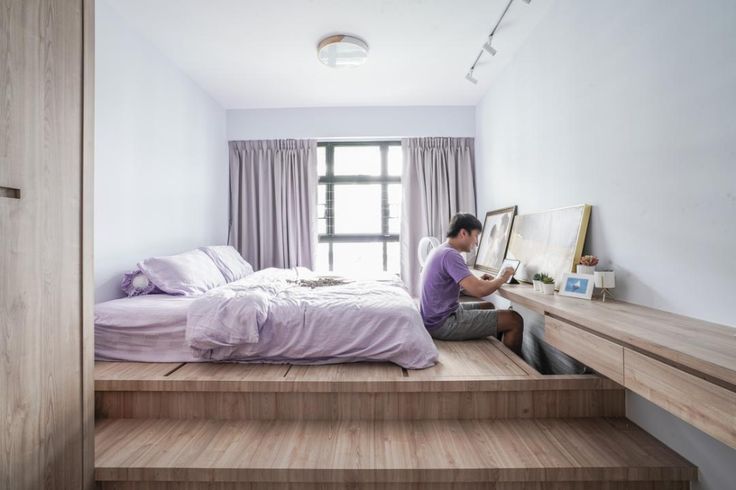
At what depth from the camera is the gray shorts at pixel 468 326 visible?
230 centimetres

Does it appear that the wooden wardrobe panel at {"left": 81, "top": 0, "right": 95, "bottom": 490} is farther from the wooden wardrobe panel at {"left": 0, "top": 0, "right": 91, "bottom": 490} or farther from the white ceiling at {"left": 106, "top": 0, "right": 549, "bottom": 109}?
the white ceiling at {"left": 106, "top": 0, "right": 549, "bottom": 109}

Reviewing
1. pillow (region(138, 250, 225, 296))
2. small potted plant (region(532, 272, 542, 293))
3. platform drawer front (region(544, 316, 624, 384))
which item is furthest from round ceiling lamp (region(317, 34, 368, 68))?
platform drawer front (region(544, 316, 624, 384))

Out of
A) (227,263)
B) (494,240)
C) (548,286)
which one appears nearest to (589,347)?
(548,286)

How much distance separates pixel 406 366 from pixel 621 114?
1.66m

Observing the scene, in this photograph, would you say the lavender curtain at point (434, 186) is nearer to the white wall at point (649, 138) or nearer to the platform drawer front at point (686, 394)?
the white wall at point (649, 138)

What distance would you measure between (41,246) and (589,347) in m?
1.93

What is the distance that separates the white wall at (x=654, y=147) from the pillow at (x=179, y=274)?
8.38 ft

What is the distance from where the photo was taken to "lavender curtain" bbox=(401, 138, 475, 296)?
4.21 meters

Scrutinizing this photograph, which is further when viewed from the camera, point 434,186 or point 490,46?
point 434,186

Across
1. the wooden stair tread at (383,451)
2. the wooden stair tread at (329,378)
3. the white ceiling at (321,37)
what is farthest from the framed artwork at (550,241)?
the white ceiling at (321,37)

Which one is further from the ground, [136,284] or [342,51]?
[342,51]

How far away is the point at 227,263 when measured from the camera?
10.6ft

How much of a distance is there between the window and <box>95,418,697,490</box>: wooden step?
2885 millimetres

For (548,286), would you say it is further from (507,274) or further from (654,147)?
(654,147)
